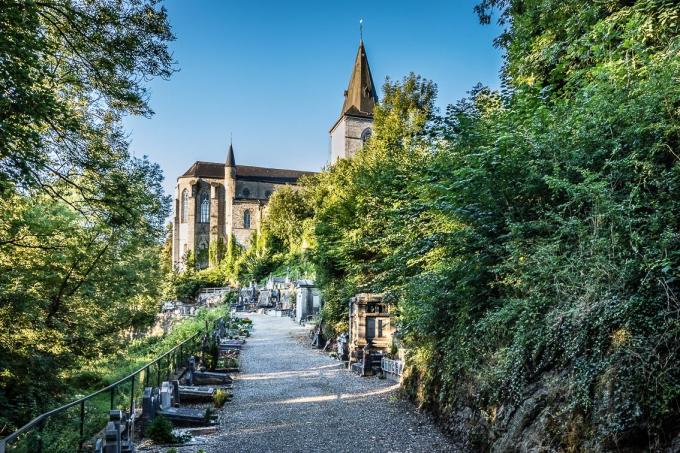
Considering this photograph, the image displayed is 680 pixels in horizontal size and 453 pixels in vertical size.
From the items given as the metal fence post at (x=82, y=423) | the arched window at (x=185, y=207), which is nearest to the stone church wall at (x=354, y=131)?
the arched window at (x=185, y=207)

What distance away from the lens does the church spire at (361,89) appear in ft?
173

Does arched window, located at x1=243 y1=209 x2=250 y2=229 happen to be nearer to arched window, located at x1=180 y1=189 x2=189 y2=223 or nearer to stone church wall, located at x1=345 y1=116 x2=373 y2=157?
arched window, located at x1=180 y1=189 x2=189 y2=223

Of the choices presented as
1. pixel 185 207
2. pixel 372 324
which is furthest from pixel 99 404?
pixel 185 207

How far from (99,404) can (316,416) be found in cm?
375

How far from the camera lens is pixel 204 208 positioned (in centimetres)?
7362

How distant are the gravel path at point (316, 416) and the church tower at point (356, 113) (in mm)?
38885

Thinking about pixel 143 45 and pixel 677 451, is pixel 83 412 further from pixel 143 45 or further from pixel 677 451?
pixel 677 451

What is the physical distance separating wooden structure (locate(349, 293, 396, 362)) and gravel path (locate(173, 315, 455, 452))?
3.48 ft

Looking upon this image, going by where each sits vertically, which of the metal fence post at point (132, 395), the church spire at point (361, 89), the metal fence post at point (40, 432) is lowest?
the metal fence post at point (132, 395)

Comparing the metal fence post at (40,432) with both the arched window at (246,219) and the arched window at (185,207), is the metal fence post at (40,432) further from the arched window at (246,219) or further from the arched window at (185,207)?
the arched window at (185,207)

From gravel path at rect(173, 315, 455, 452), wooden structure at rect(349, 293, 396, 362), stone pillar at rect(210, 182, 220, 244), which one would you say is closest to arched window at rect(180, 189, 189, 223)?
stone pillar at rect(210, 182, 220, 244)

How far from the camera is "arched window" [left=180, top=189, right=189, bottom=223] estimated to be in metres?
72.8

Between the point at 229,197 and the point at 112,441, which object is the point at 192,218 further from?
the point at 112,441

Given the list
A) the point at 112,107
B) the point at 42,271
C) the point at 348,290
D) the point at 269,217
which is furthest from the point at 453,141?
the point at 269,217
